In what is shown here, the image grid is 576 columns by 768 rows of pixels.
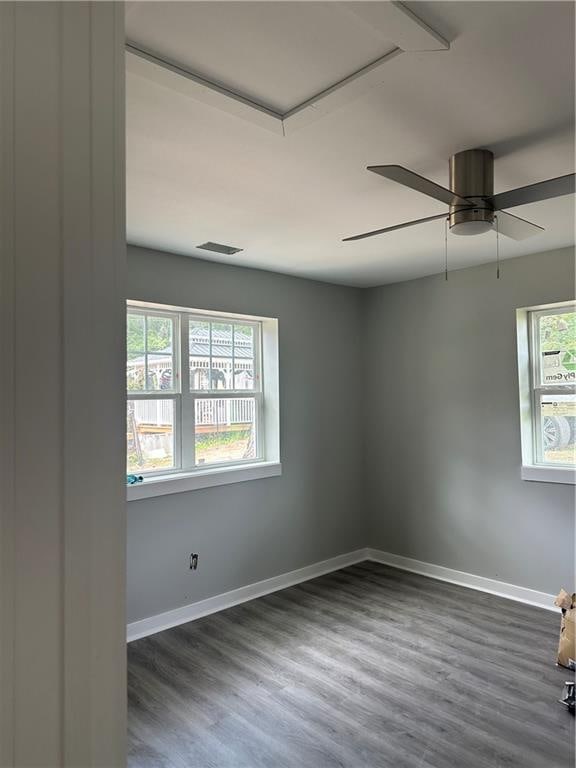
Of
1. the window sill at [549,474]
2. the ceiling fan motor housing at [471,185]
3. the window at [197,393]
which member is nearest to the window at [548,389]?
the window sill at [549,474]

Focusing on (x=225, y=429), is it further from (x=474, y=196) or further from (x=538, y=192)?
(x=538, y=192)

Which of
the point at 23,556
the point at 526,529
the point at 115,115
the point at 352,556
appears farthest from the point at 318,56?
the point at 352,556

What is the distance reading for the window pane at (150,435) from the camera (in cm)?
355

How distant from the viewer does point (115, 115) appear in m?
0.62

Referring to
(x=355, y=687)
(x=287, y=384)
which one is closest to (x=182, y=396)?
(x=287, y=384)

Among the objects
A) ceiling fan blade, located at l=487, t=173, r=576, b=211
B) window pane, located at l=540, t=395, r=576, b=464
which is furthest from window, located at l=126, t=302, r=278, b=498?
ceiling fan blade, located at l=487, t=173, r=576, b=211

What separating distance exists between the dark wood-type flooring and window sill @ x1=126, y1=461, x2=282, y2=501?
92cm

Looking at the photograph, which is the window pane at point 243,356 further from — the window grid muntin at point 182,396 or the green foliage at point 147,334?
the green foliage at point 147,334

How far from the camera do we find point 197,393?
3869 millimetres

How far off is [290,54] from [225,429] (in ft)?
9.70

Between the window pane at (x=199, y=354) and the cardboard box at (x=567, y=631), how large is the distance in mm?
2707

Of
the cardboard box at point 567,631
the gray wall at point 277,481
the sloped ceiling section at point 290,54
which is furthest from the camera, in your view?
the gray wall at point 277,481

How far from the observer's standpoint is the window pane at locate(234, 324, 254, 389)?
4184mm

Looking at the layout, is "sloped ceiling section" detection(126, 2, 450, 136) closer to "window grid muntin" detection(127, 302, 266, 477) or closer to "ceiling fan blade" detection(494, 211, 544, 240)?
"ceiling fan blade" detection(494, 211, 544, 240)
